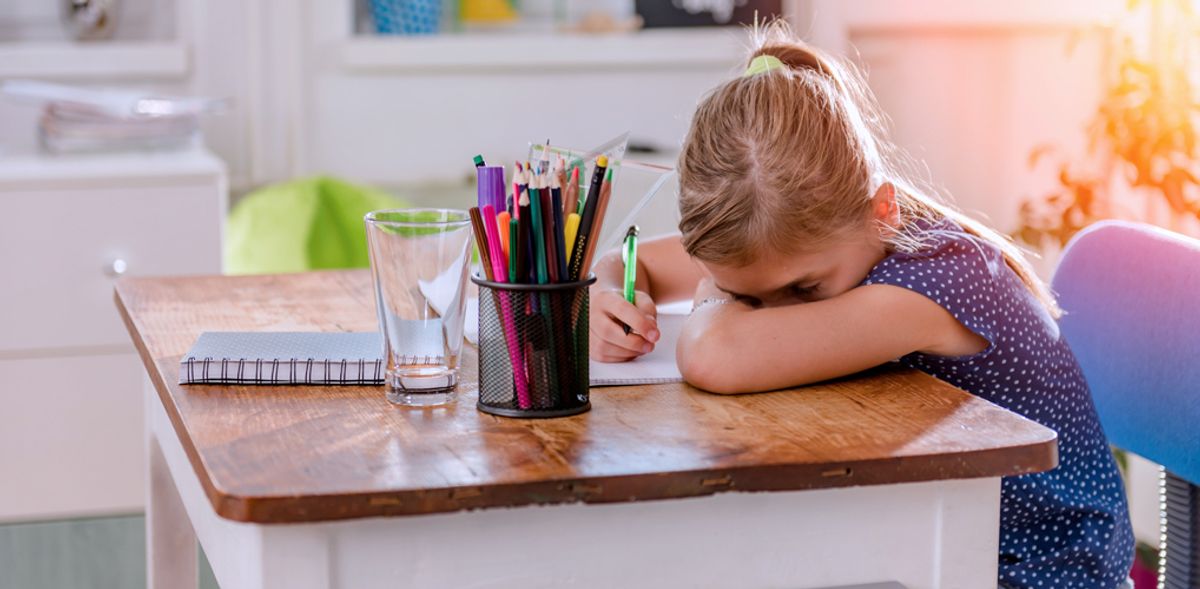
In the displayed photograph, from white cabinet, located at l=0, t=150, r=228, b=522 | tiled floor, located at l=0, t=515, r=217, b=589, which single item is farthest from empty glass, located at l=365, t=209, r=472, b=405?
white cabinet, located at l=0, t=150, r=228, b=522

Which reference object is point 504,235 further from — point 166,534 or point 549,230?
point 166,534

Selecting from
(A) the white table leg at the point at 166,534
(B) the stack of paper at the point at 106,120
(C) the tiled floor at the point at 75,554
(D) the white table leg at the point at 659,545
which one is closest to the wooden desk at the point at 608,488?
(D) the white table leg at the point at 659,545

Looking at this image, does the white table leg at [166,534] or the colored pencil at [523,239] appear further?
the white table leg at [166,534]

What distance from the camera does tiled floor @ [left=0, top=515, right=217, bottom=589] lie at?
7.99ft

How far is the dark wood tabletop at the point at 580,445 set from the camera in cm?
89

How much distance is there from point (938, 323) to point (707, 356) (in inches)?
9.0

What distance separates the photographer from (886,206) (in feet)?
4.14

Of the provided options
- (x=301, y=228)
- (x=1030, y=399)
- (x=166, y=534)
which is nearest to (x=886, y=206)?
(x=1030, y=399)

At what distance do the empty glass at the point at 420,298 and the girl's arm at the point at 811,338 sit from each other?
0.20m

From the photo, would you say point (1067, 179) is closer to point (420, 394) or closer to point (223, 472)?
point (420, 394)

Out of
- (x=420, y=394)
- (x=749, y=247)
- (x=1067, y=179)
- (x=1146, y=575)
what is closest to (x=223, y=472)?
(x=420, y=394)

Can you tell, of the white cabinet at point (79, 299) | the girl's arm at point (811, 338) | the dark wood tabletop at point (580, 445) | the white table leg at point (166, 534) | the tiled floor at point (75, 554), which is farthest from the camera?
the white cabinet at point (79, 299)

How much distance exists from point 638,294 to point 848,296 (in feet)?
0.70

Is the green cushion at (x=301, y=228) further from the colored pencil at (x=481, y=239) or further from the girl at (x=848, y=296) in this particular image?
the colored pencil at (x=481, y=239)
